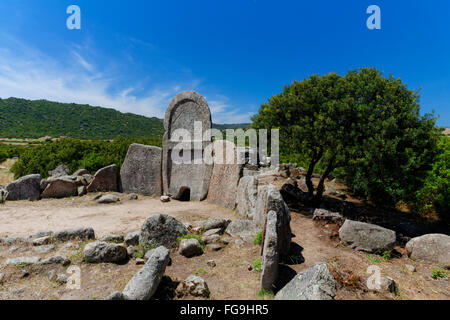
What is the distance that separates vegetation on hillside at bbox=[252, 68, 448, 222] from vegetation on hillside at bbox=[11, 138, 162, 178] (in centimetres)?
944

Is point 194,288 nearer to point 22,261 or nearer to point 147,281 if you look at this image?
point 147,281

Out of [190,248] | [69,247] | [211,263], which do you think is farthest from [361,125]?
[69,247]

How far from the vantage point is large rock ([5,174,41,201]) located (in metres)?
9.58

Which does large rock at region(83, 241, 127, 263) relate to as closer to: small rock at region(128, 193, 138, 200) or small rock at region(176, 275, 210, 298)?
small rock at region(176, 275, 210, 298)

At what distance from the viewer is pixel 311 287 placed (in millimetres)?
3479

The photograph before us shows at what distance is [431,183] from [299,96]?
16.4ft

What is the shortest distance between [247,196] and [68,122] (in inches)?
2671

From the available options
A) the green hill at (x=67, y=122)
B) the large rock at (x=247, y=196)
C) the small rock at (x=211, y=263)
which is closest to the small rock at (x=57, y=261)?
the small rock at (x=211, y=263)

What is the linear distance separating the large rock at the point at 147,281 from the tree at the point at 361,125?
20.3ft

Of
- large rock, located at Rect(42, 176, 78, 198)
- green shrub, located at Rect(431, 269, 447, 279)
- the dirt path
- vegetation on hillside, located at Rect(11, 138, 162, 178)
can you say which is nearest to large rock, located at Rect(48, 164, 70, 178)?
vegetation on hillside, located at Rect(11, 138, 162, 178)

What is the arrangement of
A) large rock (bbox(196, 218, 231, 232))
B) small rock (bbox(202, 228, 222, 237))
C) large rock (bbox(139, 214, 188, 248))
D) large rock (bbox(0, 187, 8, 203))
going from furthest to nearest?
large rock (bbox(0, 187, 8, 203))
large rock (bbox(196, 218, 231, 232))
small rock (bbox(202, 228, 222, 237))
large rock (bbox(139, 214, 188, 248))

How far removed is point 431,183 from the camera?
7.56 metres
